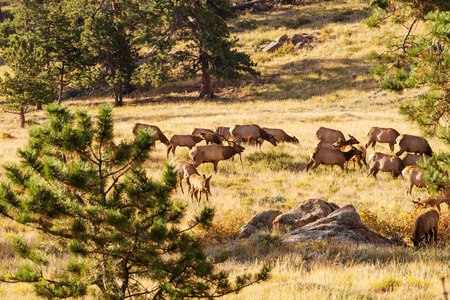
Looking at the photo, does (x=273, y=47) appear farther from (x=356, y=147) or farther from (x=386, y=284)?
(x=386, y=284)

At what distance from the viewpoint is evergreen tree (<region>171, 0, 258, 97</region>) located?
38625 mm

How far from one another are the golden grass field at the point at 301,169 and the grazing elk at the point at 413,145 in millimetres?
651

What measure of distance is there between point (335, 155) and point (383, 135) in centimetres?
486

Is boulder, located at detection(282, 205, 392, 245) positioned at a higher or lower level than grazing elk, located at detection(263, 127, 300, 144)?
lower

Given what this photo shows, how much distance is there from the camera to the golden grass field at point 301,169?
6418 millimetres

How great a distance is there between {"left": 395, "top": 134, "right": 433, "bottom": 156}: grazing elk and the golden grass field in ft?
2.13

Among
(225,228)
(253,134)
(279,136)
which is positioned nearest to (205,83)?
(279,136)

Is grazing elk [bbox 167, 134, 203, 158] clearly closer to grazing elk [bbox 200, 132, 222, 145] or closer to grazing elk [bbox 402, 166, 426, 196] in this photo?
grazing elk [bbox 200, 132, 222, 145]

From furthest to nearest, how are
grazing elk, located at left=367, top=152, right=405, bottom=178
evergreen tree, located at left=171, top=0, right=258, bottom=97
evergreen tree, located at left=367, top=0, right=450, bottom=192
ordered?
evergreen tree, located at left=171, top=0, right=258, bottom=97 < grazing elk, located at left=367, top=152, right=405, bottom=178 < evergreen tree, located at left=367, top=0, right=450, bottom=192

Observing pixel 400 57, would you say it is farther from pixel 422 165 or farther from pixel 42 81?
pixel 42 81

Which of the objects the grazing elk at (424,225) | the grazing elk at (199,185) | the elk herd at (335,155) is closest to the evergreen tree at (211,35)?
the elk herd at (335,155)

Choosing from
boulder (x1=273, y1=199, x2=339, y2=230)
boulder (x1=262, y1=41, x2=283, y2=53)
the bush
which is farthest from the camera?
boulder (x1=262, y1=41, x2=283, y2=53)

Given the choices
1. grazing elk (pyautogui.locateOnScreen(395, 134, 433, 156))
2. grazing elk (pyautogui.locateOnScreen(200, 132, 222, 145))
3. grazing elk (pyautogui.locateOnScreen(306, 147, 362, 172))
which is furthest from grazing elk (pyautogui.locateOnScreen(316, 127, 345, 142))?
grazing elk (pyautogui.locateOnScreen(200, 132, 222, 145))

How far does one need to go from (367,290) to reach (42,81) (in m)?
33.6
